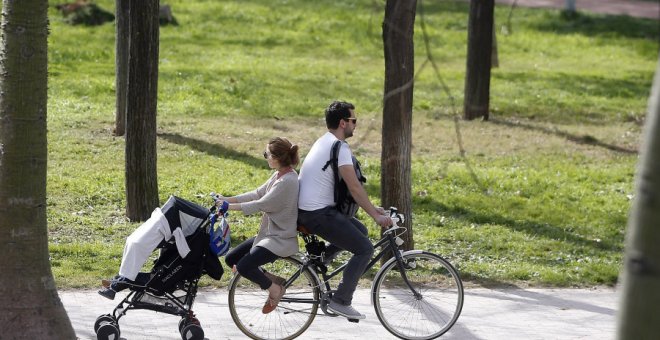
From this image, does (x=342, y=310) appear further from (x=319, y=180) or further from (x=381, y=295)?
(x=319, y=180)

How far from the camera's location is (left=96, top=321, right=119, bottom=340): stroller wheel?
702 cm

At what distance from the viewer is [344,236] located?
7.20m

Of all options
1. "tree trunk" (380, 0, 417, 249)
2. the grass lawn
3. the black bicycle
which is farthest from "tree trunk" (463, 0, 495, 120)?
the black bicycle

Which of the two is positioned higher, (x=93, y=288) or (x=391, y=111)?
(x=391, y=111)

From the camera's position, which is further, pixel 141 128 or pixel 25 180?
pixel 141 128

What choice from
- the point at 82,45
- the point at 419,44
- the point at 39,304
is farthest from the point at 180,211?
the point at 419,44

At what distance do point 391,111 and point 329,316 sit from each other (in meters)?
2.32

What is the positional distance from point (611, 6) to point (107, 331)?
89.1ft

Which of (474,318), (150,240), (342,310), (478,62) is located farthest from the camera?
(478,62)

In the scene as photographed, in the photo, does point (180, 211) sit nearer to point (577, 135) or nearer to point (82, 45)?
point (577, 135)

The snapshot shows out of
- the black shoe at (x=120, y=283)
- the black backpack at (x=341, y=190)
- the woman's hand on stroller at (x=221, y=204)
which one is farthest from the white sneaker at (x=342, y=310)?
the black shoe at (x=120, y=283)

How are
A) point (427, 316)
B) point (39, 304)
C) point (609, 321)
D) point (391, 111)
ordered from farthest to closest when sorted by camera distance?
point (391, 111)
point (609, 321)
point (427, 316)
point (39, 304)

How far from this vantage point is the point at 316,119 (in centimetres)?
1617

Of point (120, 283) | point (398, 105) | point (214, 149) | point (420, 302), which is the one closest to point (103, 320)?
point (120, 283)
